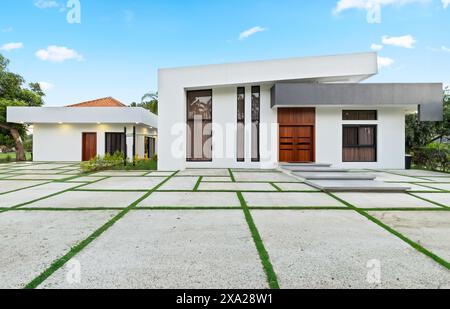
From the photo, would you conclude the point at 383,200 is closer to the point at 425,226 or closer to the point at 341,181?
the point at 425,226

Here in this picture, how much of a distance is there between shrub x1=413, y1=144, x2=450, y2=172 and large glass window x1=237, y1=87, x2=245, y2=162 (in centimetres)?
972

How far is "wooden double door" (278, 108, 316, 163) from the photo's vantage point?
1200 cm

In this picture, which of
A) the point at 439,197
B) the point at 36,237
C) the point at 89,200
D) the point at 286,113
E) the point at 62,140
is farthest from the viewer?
the point at 62,140

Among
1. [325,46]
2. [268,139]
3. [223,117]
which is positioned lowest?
[268,139]

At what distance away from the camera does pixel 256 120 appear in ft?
39.9

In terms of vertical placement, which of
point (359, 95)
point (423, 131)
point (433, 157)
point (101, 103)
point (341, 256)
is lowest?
point (341, 256)

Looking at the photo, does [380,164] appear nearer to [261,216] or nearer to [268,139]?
[268,139]

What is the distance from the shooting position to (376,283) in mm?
1981

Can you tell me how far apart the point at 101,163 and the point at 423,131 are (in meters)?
19.8

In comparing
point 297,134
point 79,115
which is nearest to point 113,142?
point 79,115

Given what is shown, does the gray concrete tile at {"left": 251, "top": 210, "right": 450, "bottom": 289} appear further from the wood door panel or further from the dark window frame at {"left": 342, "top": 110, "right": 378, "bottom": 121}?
the wood door panel

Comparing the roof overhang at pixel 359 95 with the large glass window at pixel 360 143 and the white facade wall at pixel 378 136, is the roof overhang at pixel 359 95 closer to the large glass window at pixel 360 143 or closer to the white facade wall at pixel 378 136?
the white facade wall at pixel 378 136
